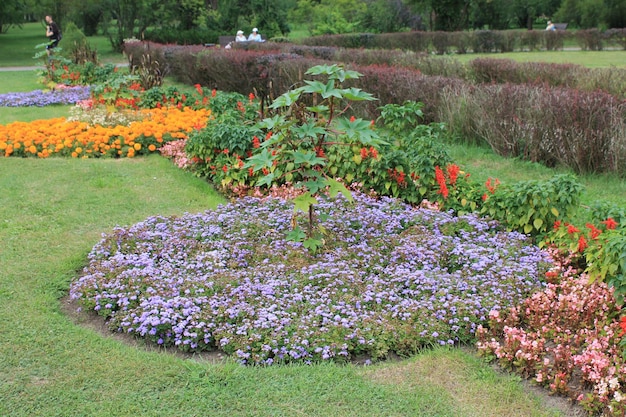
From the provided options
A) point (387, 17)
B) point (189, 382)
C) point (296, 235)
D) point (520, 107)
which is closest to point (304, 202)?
point (296, 235)

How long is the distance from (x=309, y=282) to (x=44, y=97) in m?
11.5

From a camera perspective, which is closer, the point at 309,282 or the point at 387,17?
the point at 309,282

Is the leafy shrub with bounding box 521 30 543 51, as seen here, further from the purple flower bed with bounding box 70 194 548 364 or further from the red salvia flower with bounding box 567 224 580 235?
the red salvia flower with bounding box 567 224 580 235

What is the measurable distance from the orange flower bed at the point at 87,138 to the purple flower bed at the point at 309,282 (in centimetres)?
337

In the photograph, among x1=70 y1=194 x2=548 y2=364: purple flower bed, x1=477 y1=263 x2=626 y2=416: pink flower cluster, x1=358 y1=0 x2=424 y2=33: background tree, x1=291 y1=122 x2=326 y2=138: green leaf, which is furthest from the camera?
x1=358 y1=0 x2=424 y2=33: background tree

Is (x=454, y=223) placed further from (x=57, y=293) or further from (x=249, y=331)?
(x=57, y=293)

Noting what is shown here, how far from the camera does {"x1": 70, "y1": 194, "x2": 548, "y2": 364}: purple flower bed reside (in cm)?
362

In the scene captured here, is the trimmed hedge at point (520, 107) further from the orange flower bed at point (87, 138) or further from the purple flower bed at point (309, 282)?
the purple flower bed at point (309, 282)

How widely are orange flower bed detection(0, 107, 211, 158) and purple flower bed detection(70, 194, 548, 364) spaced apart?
11.1 ft

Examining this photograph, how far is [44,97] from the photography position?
1361cm

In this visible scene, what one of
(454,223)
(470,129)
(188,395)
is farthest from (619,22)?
(188,395)

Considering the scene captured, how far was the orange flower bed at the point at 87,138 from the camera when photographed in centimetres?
813

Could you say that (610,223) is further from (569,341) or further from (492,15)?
(492,15)

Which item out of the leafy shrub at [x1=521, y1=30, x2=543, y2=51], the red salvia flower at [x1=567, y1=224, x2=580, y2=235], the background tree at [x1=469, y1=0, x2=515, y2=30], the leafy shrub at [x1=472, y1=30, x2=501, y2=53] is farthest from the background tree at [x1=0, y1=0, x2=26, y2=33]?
the background tree at [x1=469, y1=0, x2=515, y2=30]
